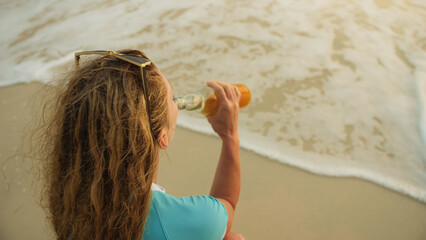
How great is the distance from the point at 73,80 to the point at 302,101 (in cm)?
168

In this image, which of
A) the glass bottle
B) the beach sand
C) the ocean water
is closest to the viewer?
the glass bottle

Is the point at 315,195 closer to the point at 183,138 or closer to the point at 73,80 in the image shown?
the point at 183,138

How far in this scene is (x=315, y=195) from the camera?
1.69 meters

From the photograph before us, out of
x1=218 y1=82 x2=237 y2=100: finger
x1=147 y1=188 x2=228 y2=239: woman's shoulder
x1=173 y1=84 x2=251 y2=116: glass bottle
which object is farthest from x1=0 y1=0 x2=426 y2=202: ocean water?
x1=147 y1=188 x2=228 y2=239: woman's shoulder

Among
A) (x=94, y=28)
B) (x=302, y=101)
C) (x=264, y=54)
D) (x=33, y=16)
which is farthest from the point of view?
(x=33, y=16)

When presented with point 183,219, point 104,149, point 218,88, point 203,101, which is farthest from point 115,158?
point 203,101

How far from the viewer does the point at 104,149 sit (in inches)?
32.0

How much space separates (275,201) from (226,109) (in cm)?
71

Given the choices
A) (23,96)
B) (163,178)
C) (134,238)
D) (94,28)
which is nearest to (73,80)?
(134,238)

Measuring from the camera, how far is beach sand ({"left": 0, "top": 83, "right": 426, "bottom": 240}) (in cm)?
156

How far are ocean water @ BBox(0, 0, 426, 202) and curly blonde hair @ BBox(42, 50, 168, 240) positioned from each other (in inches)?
44.7

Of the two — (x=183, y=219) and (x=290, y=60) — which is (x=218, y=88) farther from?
(x=290, y=60)

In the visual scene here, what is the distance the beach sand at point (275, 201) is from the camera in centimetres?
156

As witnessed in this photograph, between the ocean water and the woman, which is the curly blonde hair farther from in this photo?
the ocean water
